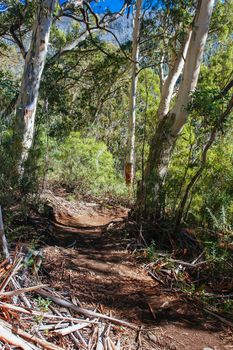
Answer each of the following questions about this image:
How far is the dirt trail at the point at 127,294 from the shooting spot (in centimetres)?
279

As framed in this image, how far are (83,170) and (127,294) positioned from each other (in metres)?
6.02

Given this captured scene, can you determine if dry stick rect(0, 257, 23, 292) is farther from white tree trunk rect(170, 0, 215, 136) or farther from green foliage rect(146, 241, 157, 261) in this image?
white tree trunk rect(170, 0, 215, 136)

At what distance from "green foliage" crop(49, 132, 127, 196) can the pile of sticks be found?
6.22 meters

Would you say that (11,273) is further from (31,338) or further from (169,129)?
(169,129)

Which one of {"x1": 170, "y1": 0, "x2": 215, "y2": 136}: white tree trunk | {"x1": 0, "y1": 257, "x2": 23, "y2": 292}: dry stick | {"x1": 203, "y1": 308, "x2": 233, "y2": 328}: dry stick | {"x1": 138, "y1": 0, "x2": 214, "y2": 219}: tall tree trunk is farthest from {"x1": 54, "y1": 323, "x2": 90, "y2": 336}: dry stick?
{"x1": 170, "y1": 0, "x2": 215, "y2": 136}: white tree trunk

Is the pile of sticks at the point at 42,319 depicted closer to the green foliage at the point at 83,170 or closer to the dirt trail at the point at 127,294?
the dirt trail at the point at 127,294

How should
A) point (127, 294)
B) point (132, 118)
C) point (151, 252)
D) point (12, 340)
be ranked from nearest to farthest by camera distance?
point (12, 340) < point (127, 294) < point (151, 252) < point (132, 118)

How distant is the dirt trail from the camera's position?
2789mm

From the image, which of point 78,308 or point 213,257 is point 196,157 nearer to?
point 213,257

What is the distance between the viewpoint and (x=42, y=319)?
2426 millimetres

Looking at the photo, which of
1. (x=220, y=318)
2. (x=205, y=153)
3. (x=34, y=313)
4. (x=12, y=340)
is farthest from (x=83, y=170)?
(x=12, y=340)

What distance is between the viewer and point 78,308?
2729mm

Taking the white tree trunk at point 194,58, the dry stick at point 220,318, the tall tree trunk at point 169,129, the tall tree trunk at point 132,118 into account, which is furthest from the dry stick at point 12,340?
the tall tree trunk at point 132,118

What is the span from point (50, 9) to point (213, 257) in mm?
5846
